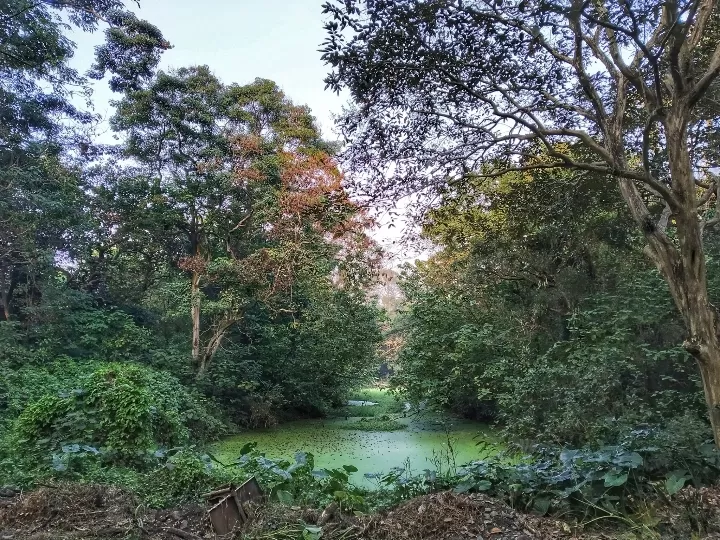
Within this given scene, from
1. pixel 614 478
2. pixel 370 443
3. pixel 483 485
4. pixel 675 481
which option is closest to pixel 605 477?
pixel 614 478

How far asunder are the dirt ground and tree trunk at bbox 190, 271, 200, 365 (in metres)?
6.39

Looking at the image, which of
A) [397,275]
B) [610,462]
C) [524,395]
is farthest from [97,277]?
[610,462]

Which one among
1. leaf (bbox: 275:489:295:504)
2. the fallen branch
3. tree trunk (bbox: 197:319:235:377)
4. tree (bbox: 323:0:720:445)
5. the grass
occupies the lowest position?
the grass

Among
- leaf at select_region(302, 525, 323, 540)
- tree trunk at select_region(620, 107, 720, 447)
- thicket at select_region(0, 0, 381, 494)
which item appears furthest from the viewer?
thicket at select_region(0, 0, 381, 494)

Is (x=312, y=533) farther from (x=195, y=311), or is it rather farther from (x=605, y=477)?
(x=195, y=311)

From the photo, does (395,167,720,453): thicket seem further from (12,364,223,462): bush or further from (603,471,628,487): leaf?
(12,364,223,462): bush

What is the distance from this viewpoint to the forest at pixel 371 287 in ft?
8.02

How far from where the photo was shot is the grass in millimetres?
9883

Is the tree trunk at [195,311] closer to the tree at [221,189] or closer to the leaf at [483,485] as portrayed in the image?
the tree at [221,189]

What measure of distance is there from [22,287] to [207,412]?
3575mm

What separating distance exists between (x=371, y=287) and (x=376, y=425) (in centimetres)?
312

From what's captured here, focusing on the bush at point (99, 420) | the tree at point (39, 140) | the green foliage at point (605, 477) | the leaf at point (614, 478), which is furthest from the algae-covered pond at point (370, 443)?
the tree at point (39, 140)

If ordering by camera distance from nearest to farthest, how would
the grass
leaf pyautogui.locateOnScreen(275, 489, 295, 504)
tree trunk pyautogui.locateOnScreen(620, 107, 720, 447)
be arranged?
1. leaf pyautogui.locateOnScreen(275, 489, 295, 504)
2. tree trunk pyautogui.locateOnScreen(620, 107, 720, 447)
3. the grass

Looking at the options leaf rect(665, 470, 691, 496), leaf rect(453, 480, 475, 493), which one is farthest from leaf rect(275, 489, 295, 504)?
leaf rect(665, 470, 691, 496)
